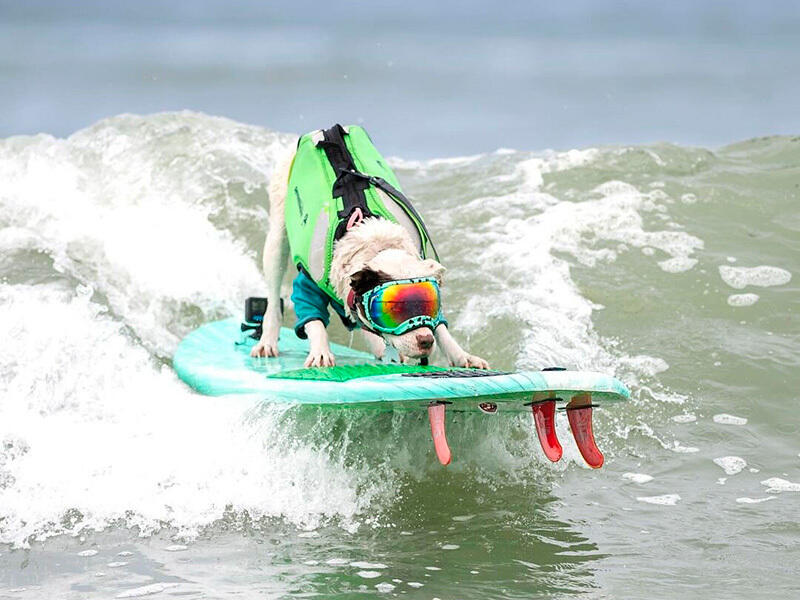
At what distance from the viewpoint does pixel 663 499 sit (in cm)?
589

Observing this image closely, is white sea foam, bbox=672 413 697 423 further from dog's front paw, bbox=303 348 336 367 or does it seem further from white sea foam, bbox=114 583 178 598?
white sea foam, bbox=114 583 178 598

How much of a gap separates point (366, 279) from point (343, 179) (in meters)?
1.03

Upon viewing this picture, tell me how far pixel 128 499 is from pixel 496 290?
4535mm

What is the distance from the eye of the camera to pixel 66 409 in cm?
702

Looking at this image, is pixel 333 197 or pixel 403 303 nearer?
pixel 403 303

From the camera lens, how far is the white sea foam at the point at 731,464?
6320mm

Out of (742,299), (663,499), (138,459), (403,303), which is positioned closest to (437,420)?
→ (403,303)

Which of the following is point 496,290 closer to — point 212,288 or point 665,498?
point 212,288

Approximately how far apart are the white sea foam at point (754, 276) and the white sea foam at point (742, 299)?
0.54 ft

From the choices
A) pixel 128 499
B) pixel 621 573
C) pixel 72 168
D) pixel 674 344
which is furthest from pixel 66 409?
pixel 72 168

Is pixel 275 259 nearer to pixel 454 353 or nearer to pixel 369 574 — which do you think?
pixel 454 353

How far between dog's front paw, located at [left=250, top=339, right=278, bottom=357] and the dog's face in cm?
160

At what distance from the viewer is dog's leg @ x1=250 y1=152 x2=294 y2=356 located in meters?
7.45

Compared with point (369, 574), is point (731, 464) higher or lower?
higher
